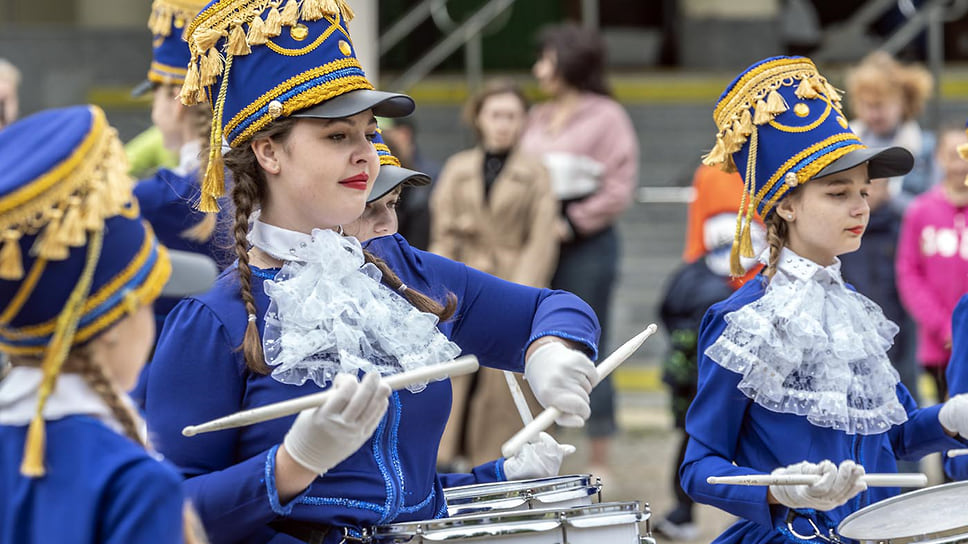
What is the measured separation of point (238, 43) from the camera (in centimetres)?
294

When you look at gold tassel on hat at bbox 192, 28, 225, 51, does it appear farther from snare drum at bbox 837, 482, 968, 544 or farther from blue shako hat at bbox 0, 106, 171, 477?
snare drum at bbox 837, 482, 968, 544

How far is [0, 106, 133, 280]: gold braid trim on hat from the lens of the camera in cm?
213

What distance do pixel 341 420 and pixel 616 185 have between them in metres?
5.53

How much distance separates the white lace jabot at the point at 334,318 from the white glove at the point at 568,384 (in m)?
0.26

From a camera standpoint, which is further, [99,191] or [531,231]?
[531,231]

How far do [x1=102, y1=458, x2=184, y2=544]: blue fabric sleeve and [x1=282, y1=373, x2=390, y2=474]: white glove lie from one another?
1.21ft

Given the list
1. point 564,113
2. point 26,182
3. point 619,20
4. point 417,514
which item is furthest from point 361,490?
point 619,20

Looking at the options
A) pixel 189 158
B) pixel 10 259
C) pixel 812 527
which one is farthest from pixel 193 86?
pixel 189 158

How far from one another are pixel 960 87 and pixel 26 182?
11.0 meters

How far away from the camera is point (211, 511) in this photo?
8.84ft

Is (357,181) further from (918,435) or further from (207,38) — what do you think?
(918,435)

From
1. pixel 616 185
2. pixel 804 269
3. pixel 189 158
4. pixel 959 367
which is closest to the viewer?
pixel 804 269

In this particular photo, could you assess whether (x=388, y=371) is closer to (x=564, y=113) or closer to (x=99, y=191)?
(x=99, y=191)

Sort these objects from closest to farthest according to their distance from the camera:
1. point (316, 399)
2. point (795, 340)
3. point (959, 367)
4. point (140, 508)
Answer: point (140, 508), point (316, 399), point (795, 340), point (959, 367)
